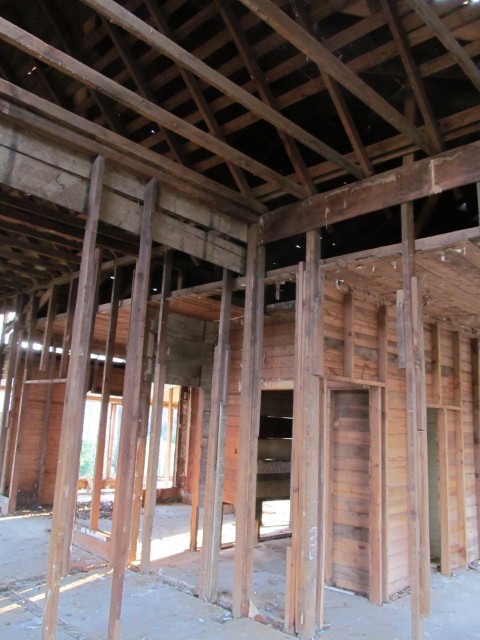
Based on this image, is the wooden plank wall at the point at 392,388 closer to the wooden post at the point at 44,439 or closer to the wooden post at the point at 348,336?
the wooden post at the point at 348,336

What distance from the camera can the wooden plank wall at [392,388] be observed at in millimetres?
4484

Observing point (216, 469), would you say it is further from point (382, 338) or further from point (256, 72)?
point (256, 72)

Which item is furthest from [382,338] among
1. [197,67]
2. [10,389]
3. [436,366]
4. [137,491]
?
→ [10,389]

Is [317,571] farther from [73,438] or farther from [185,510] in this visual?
[185,510]

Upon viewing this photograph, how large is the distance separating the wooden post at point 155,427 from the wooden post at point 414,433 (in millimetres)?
2481

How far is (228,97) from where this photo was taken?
361 centimetres

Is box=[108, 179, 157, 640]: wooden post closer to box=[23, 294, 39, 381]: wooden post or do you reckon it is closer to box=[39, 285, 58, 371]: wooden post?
box=[39, 285, 58, 371]: wooden post

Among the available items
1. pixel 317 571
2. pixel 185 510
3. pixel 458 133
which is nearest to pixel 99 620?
pixel 317 571

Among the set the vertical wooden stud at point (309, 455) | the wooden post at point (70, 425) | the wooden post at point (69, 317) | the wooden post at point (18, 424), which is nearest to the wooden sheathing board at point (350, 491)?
the vertical wooden stud at point (309, 455)

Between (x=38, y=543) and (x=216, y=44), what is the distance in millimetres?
5565

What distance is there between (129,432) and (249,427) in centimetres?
122

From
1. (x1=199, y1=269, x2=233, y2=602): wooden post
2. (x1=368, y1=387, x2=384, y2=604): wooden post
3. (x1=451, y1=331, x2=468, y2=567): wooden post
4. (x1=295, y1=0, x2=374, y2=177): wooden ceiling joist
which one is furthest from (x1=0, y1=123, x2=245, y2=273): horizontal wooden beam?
(x1=451, y1=331, x2=468, y2=567): wooden post

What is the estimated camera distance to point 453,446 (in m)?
5.84

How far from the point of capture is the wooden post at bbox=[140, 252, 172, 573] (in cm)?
465
